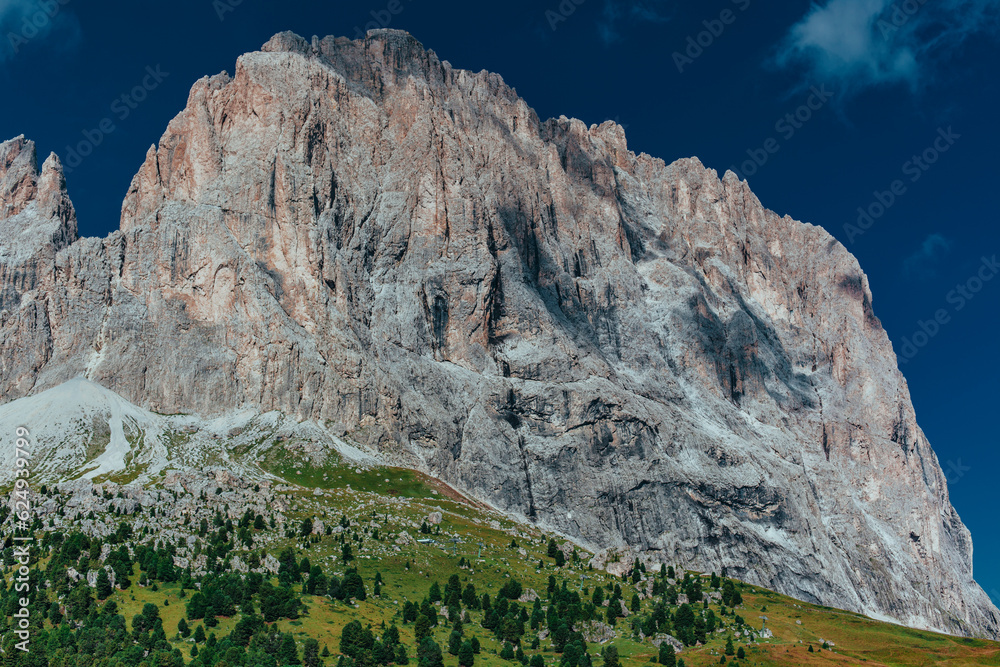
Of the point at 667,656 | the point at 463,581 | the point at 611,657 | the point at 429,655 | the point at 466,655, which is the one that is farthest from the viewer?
the point at 463,581

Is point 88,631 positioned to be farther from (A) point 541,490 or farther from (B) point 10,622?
(A) point 541,490

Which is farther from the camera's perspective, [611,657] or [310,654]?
[611,657]

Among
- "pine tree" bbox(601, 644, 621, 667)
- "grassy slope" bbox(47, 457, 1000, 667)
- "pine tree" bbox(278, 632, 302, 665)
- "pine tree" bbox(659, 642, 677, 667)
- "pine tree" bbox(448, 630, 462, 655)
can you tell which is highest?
"grassy slope" bbox(47, 457, 1000, 667)

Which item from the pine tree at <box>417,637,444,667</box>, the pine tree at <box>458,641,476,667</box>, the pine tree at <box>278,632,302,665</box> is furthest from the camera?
the pine tree at <box>458,641,476,667</box>

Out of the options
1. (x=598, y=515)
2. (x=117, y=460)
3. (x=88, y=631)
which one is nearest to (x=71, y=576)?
(x=88, y=631)

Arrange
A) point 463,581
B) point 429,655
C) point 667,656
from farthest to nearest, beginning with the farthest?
point 463,581 → point 667,656 → point 429,655

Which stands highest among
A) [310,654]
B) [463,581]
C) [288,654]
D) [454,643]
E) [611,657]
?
[463,581]

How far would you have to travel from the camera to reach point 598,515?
644ft

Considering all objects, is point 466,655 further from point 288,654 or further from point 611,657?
point 288,654

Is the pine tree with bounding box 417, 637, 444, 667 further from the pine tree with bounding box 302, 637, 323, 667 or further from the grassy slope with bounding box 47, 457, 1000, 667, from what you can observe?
the pine tree with bounding box 302, 637, 323, 667

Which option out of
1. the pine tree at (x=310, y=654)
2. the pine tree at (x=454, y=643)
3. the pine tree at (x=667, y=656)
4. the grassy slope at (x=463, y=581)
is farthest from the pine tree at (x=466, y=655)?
the pine tree at (x=667, y=656)

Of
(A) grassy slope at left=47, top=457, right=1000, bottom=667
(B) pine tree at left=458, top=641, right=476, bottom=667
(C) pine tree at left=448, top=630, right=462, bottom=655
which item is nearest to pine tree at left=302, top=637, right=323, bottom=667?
(A) grassy slope at left=47, top=457, right=1000, bottom=667

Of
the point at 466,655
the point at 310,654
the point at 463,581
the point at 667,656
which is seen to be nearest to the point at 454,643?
the point at 466,655

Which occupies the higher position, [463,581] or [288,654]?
[463,581]
